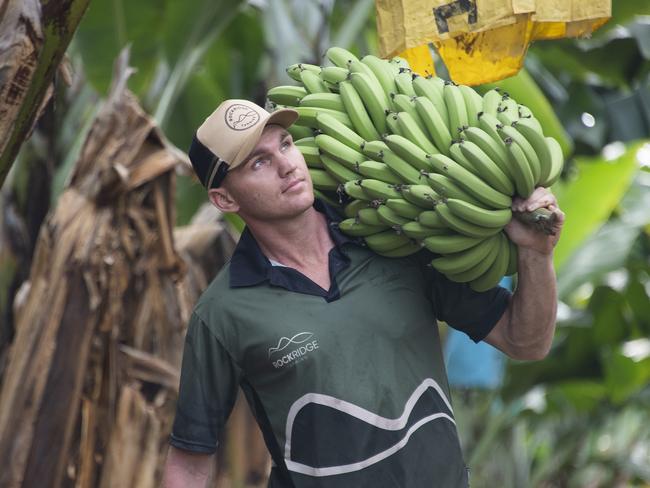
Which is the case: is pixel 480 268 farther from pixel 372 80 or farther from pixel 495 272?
pixel 372 80

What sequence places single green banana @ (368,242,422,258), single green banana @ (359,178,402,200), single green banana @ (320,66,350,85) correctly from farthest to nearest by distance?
1. single green banana @ (320,66,350,85)
2. single green banana @ (368,242,422,258)
3. single green banana @ (359,178,402,200)

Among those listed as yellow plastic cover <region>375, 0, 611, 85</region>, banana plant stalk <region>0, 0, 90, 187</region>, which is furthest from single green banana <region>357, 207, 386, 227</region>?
banana plant stalk <region>0, 0, 90, 187</region>

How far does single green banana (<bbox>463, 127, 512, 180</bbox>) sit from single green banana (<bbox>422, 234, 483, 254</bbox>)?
0.14m

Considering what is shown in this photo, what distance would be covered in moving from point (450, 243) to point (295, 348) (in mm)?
359

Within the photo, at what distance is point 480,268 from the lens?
7.09 ft

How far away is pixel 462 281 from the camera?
219cm

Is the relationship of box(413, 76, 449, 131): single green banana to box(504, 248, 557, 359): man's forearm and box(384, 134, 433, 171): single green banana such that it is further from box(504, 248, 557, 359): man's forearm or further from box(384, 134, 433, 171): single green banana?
box(504, 248, 557, 359): man's forearm

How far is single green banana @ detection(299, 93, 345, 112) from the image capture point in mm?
2297

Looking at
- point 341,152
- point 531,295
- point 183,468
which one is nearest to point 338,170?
point 341,152

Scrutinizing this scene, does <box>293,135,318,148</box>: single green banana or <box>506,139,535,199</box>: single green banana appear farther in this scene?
<box>293,135,318,148</box>: single green banana

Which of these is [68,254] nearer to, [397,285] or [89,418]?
[89,418]

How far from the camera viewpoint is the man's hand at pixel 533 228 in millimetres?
2053

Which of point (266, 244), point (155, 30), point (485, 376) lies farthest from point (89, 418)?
point (485, 376)

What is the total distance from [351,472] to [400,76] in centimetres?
82
